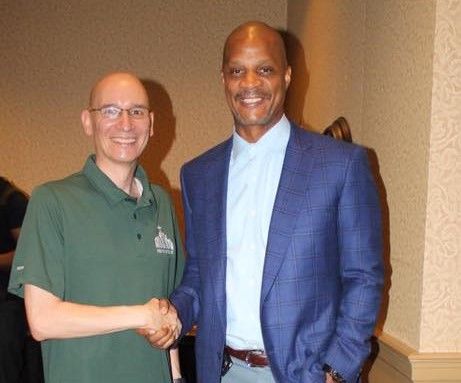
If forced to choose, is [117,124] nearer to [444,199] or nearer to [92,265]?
[92,265]

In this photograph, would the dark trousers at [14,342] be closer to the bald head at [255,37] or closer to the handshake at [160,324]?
the handshake at [160,324]

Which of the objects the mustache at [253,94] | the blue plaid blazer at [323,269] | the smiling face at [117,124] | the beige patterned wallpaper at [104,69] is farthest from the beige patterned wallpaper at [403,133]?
the beige patterned wallpaper at [104,69]

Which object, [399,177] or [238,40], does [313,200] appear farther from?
[238,40]

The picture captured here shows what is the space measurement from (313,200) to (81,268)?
665 mm

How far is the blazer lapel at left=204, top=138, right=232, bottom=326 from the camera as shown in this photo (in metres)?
1.61

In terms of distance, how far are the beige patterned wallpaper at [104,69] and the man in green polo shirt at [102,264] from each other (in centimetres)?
216

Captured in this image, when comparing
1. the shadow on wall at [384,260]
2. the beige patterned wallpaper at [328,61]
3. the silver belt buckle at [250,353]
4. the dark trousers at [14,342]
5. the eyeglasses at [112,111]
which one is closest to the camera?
the silver belt buckle at [250,353]

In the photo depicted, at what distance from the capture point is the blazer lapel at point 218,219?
5.27ft

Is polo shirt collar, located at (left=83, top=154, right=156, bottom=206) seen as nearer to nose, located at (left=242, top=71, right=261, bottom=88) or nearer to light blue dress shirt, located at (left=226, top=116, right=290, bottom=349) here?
light blue dress shirt, located at (left=226, top=116, right=290, bottom=349)

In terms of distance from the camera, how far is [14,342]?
8.16 ft

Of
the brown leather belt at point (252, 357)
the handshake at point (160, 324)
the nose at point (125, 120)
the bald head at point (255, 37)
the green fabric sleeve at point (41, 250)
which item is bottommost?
the brown leather belt at point (252, 357)

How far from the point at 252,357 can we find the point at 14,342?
1391mm

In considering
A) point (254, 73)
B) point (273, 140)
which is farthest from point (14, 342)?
point (254, 73)

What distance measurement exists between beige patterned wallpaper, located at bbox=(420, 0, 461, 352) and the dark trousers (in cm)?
176
